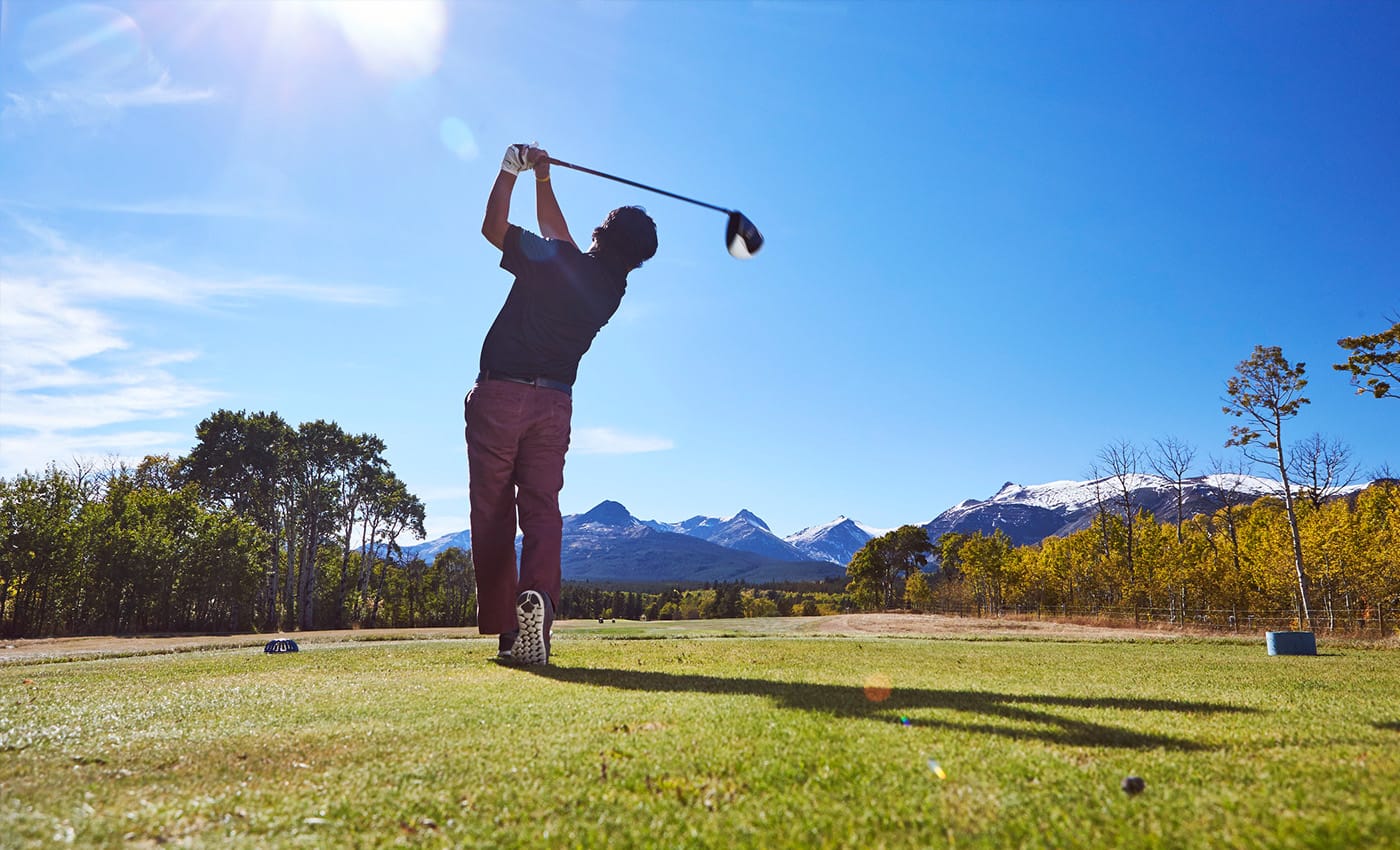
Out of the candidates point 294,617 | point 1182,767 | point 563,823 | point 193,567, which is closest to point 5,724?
point 563,823

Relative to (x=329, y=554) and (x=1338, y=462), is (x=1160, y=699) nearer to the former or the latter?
(x=1338, y=462)

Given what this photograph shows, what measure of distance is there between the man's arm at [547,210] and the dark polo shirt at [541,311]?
1.67ft

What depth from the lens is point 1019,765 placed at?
1.96 meters

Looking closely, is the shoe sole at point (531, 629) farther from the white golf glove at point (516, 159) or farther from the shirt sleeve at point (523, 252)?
the white golf glove at point (516, 159)

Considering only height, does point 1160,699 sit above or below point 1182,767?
below

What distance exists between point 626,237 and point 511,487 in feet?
7.34

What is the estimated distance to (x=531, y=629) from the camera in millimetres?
4988

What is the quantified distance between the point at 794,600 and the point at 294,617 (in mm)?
91596

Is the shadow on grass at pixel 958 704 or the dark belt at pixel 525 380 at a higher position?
the dark belt at pixel 525 380

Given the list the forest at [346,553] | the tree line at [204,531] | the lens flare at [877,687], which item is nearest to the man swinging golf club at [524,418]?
the lens flare at [877,687]

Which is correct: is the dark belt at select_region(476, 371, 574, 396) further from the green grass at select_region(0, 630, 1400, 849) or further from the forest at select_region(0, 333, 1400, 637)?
the forest at select_region(0, 333, 1400, 637)

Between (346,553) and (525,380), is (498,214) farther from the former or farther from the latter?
(346,553)

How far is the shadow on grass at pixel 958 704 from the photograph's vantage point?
94.1 inches

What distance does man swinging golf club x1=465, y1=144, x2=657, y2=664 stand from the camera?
16.6 ft
